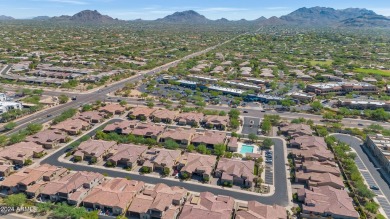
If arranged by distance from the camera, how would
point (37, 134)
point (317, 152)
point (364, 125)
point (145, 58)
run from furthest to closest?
point (145, 58), point (364, 125), point (37, 134), point (317, 152)

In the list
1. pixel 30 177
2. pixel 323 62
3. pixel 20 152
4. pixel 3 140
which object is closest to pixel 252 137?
pixel 30 177

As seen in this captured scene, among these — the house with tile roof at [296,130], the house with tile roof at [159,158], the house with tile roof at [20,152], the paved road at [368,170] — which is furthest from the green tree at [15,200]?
the house with tile roof at [296,130]

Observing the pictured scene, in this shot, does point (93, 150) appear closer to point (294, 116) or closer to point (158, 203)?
point (158, 203)

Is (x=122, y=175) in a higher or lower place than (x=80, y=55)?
lower

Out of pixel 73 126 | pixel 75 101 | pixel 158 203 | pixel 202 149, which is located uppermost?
pixel 75 101

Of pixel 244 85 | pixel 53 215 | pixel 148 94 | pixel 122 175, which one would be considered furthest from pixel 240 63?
pixel 53 215

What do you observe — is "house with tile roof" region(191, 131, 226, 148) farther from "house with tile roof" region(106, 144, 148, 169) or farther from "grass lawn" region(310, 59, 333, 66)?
"grass lawn" region(310, 59, 333, 66)

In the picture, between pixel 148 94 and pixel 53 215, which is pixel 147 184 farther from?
pixel 148 94

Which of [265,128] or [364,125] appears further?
[364,125]
